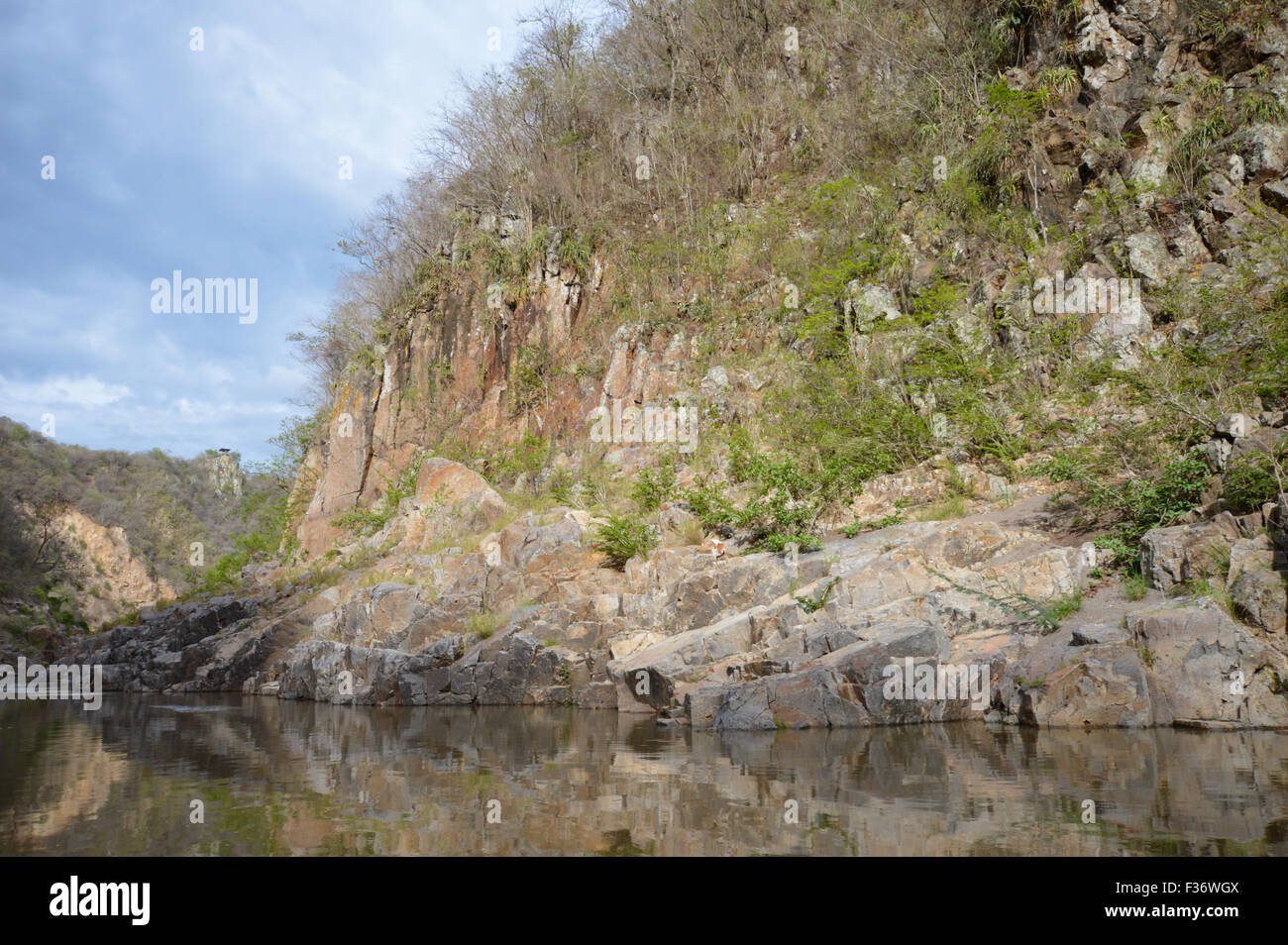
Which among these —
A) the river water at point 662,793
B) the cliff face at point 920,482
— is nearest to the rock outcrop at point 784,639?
the cliff face at point 920,482

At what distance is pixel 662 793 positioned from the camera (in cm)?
505

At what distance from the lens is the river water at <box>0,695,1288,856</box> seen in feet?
12.7

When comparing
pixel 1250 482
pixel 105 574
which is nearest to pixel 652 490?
pixel 1250 482

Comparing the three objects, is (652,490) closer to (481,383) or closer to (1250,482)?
(1250,482)

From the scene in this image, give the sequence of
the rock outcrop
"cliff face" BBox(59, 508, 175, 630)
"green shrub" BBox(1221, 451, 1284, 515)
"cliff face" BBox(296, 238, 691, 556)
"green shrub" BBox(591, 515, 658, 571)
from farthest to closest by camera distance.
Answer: "cliff face" BBox(59, 508, 175, 630), "cliff face" BBox(296, 238, 691, 556), "green shrub" BBox(591, 515, 658, 571), "green shrub" BBox(1221, 451, 1284, 515), the rock outcrop

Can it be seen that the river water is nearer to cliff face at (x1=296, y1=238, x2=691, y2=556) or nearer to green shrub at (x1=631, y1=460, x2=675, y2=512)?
green shrub at (x1=631, y1=460, x2=675, y2=512)

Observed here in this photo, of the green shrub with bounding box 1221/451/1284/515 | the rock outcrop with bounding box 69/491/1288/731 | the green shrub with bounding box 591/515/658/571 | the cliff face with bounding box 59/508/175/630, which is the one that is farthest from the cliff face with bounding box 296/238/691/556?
the cliff face with bounding box 59/508/175/630

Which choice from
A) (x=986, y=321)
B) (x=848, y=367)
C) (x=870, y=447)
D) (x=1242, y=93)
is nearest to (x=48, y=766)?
(x=870, y=447)

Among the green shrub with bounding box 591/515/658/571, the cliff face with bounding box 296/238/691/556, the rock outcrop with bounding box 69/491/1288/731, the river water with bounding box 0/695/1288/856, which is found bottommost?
the river water with bounding box 0/695/1288/856

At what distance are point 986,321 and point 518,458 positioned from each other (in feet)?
42.2

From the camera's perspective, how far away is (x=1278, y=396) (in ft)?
35.1

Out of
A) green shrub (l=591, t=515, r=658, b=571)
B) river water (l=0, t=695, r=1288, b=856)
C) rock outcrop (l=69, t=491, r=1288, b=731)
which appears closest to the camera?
river water (l=0, t=695, r=1288, b=856)

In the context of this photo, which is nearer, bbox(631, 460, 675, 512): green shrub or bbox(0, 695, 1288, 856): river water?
bbox(0, 695, 1288, 856): river water

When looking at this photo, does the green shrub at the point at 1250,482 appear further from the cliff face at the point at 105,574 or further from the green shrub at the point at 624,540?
the cliff face at the point at 105,574
